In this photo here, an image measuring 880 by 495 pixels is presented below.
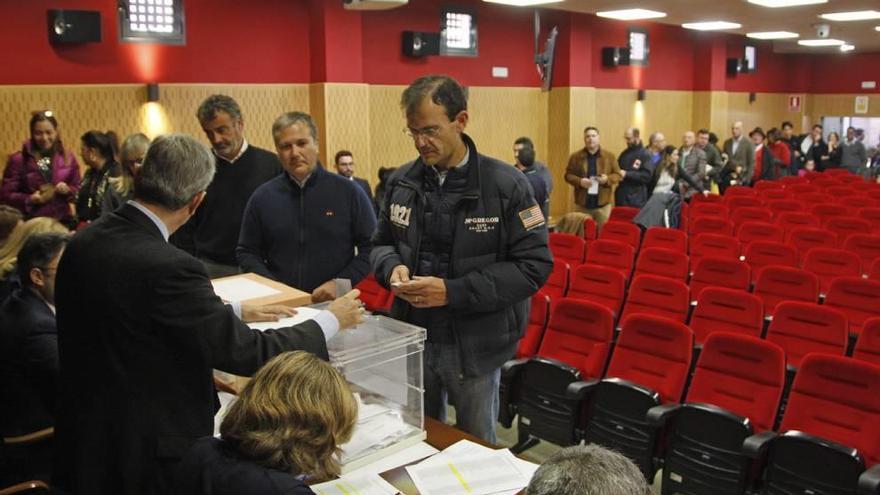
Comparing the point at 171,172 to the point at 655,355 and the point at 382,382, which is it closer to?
the point at 382,382

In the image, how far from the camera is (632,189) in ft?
33.2

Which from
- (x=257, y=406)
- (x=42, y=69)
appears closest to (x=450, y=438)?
(x=257, y=406)

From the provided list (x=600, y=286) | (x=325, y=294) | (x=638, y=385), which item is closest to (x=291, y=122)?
(x=325, y=294)

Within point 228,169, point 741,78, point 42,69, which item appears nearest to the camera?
point 228,169

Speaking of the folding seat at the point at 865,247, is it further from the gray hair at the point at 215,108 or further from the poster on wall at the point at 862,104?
the poster on wall at the point at 862,104

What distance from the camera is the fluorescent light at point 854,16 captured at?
12.5 m

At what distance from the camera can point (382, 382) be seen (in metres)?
2.31

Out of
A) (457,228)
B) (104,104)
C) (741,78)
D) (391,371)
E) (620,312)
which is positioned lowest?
(620,312)

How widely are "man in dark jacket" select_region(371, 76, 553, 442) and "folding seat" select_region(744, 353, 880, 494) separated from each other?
154cm

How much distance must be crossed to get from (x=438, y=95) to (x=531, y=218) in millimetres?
490

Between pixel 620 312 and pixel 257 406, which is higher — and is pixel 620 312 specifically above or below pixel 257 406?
below

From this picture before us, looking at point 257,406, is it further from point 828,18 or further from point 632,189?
point 828,18

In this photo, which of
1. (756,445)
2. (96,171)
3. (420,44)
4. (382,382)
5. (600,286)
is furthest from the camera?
(420,44)

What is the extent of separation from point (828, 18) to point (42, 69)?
39.9 feet
